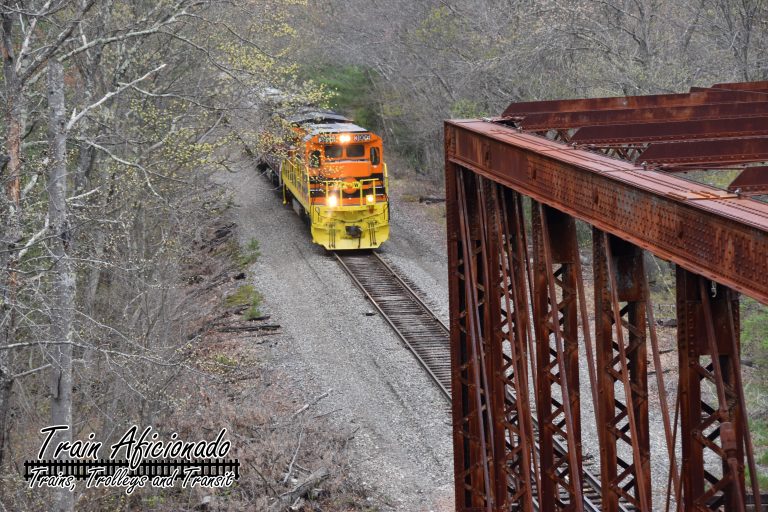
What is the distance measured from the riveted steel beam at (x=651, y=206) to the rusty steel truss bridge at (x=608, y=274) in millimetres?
11

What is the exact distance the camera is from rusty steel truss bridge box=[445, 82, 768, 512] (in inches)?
187

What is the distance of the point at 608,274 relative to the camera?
226 inches

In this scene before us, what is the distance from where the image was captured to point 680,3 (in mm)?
26750

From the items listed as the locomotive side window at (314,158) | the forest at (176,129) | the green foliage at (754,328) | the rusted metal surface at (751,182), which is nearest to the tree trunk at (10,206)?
the forest at (176,129)

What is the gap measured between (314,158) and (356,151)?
225 cm

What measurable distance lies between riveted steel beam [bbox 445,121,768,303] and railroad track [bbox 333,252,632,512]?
661cm

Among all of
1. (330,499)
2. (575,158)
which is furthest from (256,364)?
(575,158)

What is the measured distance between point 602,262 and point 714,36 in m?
20.7

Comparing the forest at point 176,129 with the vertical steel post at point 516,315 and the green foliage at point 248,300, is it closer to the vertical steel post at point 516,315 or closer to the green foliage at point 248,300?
the green foliage at point 248,300

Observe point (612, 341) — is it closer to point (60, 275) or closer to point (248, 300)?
point (60, 275)

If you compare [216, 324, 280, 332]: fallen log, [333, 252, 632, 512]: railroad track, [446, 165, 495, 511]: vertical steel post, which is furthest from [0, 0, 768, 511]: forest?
[446, 165, 495, 511]: vertical steel post

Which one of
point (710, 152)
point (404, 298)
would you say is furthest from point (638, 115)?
point (404, 298)

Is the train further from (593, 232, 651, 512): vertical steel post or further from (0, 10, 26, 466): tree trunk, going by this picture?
(593, 232, 651, 512): vertical steel post

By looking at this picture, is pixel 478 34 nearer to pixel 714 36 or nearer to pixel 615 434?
pixel 714 36
